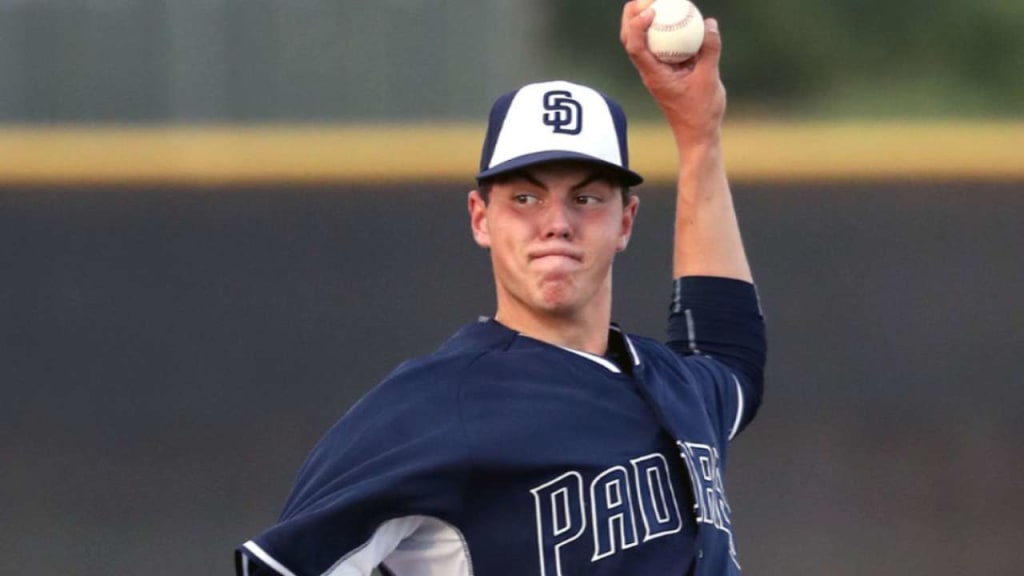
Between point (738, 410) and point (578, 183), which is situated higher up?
point (578, 183)

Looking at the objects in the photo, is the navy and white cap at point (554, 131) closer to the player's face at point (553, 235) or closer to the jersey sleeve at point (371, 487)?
the player's face at point (553, 235)

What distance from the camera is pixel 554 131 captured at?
202 cm

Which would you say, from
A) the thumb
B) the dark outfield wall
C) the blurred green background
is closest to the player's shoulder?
the thumb

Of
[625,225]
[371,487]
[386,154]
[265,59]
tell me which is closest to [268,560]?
[371,487]

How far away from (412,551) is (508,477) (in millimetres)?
146

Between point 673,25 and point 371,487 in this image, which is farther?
point 673,25

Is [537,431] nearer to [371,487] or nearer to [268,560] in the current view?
[371,487]

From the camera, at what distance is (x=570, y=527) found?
1919mm

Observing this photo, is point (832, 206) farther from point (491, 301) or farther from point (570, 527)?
point (570, 527)

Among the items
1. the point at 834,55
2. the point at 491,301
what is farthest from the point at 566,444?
the point at 834,55

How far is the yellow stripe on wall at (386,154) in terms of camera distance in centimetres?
498

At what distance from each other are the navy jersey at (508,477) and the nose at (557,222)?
0.50 feet

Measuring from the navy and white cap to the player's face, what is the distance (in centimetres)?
2

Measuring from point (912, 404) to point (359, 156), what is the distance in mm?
1850
